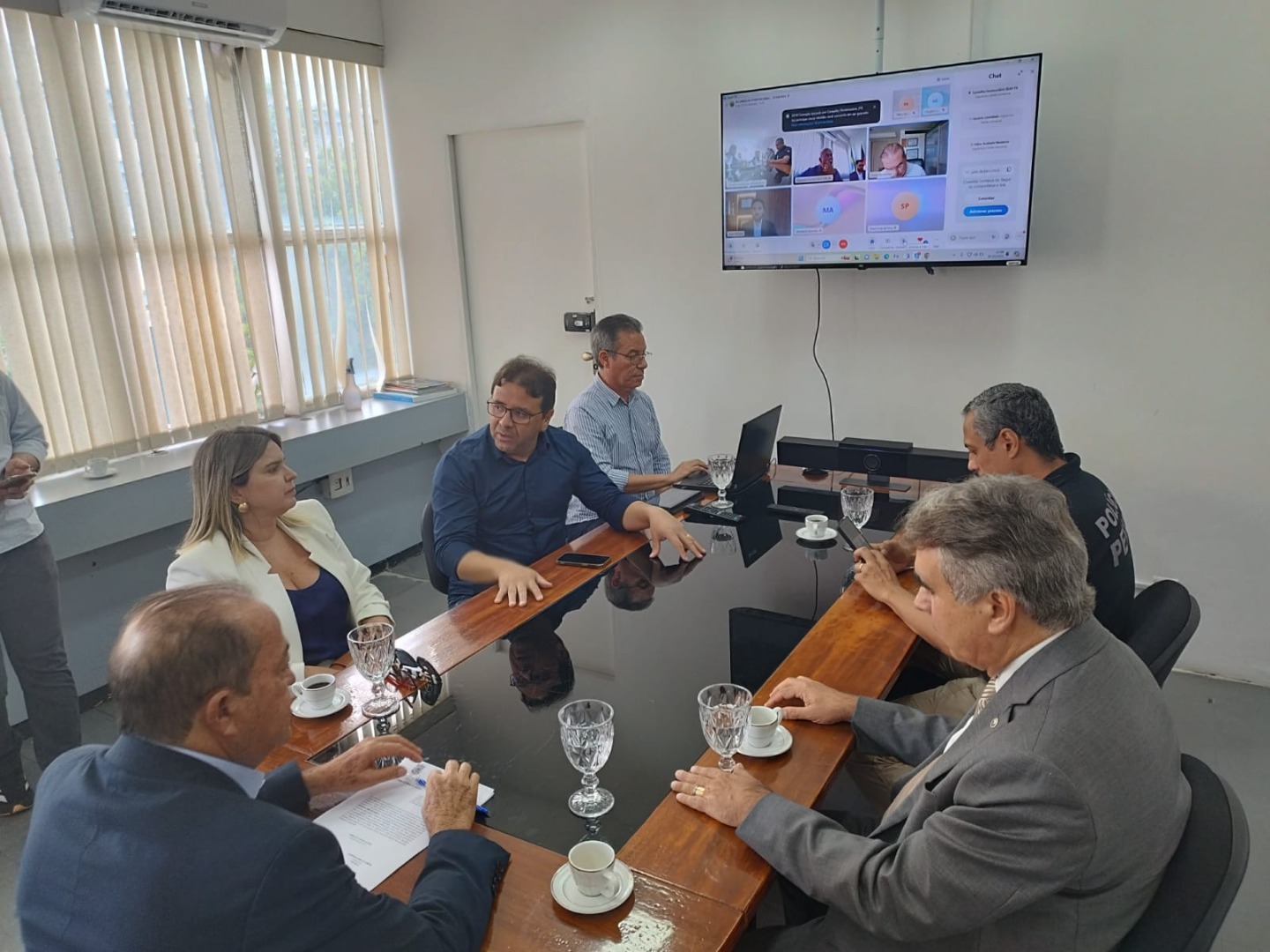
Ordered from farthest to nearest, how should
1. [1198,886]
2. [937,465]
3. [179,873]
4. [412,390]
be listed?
1. [412,390]
2. [937,465]
3. [1198,886]
4. [179,873]

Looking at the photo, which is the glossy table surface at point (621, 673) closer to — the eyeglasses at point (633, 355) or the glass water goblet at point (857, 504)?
the glass water goblet at point (857, 504)

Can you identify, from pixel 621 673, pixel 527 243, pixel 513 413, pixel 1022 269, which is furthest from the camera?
pixel 527 243

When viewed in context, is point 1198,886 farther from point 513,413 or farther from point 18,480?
point 18,480

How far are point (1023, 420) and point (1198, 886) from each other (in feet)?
4.02

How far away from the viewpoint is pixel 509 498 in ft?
8.36

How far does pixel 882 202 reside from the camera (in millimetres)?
3238

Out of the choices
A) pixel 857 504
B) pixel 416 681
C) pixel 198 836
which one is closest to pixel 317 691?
pixel 416 681

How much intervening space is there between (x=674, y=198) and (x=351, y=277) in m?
1.83

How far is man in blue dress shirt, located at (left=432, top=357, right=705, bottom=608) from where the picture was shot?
2361mm

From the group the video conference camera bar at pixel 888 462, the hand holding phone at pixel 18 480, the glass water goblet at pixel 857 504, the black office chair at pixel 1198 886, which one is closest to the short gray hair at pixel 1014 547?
the black office chair at pixel 1198 886

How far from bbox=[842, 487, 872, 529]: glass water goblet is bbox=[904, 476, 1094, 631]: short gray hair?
3.99 feet

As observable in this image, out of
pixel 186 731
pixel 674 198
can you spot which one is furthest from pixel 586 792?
pixel 674 198

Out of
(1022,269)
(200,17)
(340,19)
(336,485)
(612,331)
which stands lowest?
(336,485)

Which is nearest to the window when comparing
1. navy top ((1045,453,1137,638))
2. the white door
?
the white door
